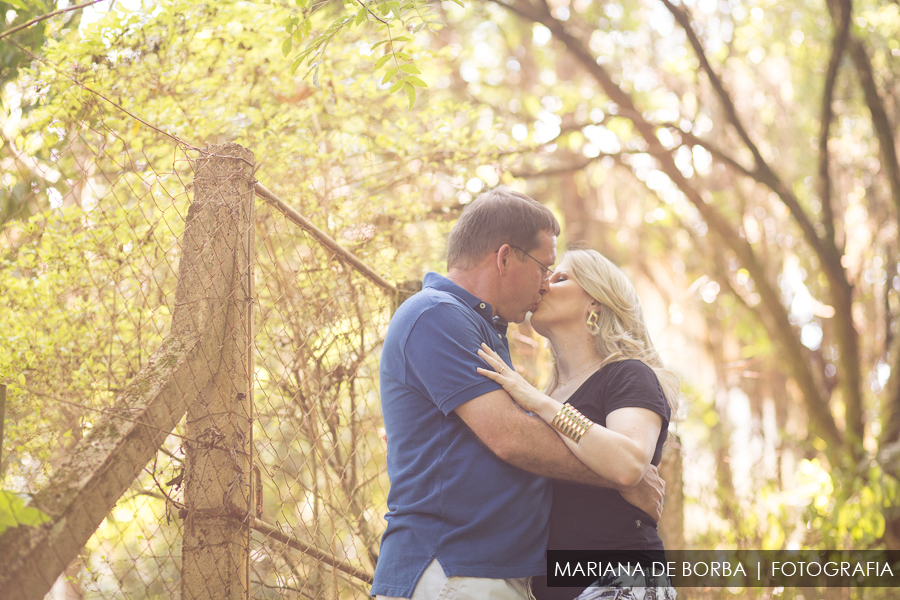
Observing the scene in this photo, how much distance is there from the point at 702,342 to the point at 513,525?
1086 cm

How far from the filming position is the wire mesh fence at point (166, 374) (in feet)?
4.73

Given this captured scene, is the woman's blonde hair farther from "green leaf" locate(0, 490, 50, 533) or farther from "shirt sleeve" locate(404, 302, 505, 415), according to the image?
"green leaf" locate(0, 490, 50, 533)

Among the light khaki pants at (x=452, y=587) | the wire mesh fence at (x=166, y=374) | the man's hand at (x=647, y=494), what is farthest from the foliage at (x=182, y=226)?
the man's hand at (x=647, y=494)

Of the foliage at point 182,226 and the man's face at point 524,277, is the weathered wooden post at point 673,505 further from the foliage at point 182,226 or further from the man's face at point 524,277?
the man's face at point 524,277

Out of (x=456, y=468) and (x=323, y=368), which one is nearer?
(x=456, y=468)

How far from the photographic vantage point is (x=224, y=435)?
5.69 ft

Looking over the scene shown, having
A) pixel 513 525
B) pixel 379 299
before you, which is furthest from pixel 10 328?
pixel 513 525

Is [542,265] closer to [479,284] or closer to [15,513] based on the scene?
[479,284]

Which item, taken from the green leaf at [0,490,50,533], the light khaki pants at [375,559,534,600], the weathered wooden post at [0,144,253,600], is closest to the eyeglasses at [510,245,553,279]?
the weathered wooden post at [0,144,253,600]

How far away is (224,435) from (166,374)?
25cm

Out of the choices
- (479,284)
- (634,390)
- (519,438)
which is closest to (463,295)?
(479,284)

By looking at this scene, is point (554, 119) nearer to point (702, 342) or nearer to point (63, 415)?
point (63, 415)

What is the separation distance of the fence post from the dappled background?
0.11m

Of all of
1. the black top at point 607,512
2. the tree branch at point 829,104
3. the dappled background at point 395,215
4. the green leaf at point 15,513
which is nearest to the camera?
the green leaf at point 15,513
